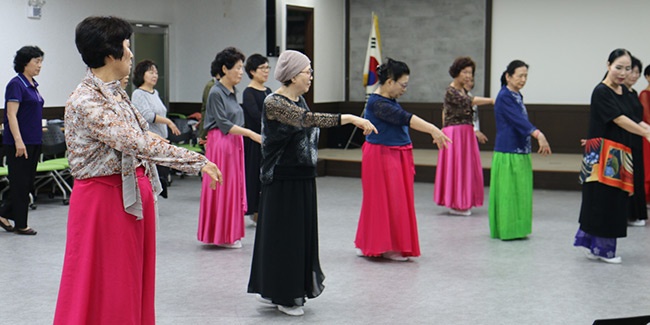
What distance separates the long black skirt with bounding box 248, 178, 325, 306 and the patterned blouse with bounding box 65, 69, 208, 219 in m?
1.57

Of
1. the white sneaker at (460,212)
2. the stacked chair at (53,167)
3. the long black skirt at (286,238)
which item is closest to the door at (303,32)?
the stacked chair at (53,167)

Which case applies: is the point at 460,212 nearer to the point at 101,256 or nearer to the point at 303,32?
the point at 303,32

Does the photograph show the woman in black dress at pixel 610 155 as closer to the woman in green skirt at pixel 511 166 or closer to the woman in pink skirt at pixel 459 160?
the woman in green skirt at pixel 511 166

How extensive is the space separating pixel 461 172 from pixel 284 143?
4.24 metres

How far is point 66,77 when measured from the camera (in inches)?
417

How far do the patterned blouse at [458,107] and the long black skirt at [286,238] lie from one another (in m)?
3.99

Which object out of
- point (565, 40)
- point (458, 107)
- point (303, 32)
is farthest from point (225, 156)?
point (565, 40)

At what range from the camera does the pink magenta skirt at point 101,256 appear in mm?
3299

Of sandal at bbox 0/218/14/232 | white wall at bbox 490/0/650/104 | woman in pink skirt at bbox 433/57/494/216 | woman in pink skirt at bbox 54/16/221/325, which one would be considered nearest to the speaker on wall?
white wall at bbox 490/0/650/104

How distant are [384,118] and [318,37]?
7.17 meters

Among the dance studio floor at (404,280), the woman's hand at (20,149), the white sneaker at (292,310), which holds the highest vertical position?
the woman's hand at (20,149)

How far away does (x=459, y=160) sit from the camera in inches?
343

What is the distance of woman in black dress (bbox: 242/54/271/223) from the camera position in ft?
23.7

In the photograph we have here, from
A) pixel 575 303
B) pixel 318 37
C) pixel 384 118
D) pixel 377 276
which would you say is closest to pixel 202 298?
pixel 377 276
